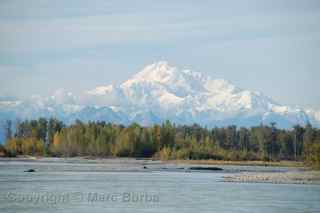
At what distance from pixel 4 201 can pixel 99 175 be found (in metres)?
37.6

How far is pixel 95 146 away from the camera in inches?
7712

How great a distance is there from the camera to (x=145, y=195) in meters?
74.9

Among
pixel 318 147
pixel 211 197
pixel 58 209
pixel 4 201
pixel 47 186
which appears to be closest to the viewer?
pixel 58 209

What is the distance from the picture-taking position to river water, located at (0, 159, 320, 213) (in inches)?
2525

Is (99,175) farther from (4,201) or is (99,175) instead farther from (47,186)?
(4,201)

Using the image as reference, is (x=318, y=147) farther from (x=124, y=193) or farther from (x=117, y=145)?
(x=117, y=145)

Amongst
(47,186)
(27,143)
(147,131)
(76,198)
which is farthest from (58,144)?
(76,198)

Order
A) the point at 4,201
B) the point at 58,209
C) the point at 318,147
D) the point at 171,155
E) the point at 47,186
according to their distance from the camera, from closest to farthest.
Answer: the point at 58,209
the point at 4,201
the point at 47,186
the point at 318,147
the point at 171,155

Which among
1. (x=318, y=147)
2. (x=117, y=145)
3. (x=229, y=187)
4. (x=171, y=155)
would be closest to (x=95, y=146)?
(x=117, y=145)

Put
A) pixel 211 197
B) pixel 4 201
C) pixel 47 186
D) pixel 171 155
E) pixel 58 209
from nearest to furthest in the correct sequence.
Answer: pixel 58 209, pixel 4 201, pixel 211 197, pixel 47 186, pixel 171 155

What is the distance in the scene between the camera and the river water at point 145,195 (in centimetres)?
6412

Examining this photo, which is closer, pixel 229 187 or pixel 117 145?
pixel 229 187

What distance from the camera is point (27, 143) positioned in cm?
19438

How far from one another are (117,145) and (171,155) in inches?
A: 684
